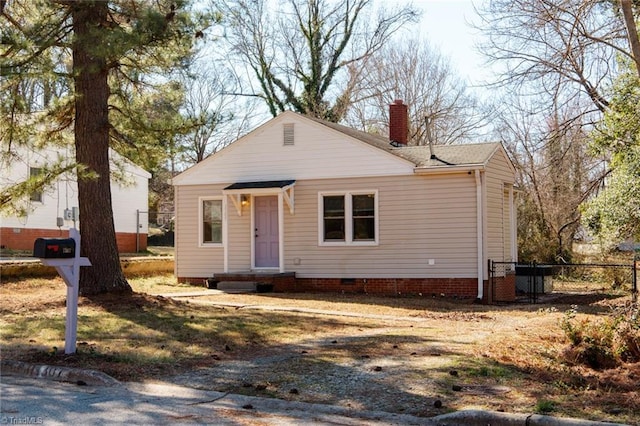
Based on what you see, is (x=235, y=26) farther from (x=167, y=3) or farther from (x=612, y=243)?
(x=612, y=243)

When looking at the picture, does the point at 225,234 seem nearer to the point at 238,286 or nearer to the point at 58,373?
the point at 238,286

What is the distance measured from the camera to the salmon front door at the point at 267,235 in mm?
20062

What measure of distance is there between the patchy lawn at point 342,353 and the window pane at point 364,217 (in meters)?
4.08

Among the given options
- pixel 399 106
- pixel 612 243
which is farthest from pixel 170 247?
pixel 612 243

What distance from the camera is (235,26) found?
124ft

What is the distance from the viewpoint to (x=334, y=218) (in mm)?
19188

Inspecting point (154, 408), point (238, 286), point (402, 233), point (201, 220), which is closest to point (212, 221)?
point (201, 220)

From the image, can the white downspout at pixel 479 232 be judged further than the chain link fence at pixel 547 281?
No

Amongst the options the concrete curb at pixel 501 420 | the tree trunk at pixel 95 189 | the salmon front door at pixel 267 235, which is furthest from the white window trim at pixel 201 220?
the concrete curb at pixel 501 420

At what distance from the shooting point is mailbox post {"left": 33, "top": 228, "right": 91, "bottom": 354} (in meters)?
8.01

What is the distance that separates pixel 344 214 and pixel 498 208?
413 centimetres

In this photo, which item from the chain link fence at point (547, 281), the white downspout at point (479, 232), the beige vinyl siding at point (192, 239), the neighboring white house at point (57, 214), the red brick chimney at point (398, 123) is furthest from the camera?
the neighboring white house at point (57, 214)

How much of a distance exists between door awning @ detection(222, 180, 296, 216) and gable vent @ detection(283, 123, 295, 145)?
1.15 m

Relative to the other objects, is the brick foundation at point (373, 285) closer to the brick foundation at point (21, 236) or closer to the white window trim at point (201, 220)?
the white window trim at point (201, 220)
